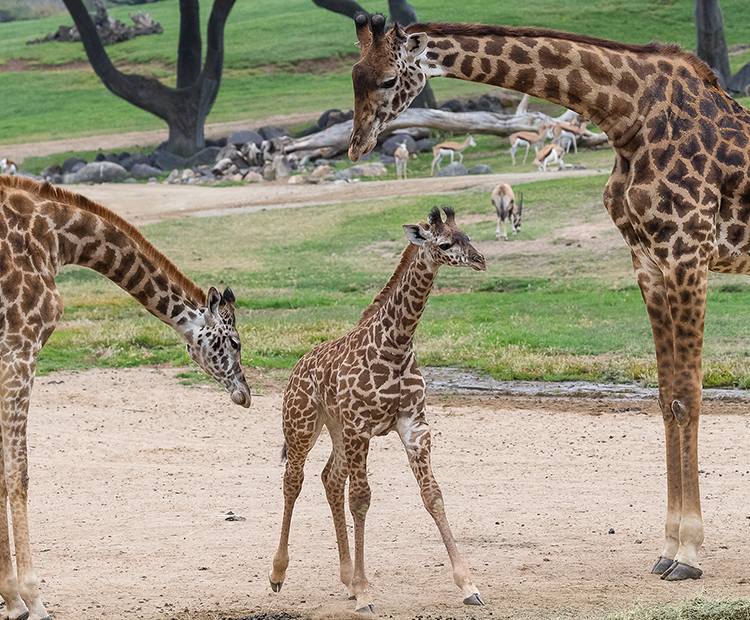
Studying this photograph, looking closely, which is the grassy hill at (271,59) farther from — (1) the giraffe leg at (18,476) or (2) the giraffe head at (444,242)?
(1) the giraffe leg at (18,476)

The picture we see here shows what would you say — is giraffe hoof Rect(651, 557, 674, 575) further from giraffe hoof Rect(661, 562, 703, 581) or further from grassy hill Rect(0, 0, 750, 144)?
grassy hill Rect(0, 0, 750, 144)

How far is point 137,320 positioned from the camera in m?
16.8

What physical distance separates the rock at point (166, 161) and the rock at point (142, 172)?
78 centimetres

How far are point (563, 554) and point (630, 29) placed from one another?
53.2 metres

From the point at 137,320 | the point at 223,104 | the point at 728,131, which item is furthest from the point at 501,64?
the point at 223,104

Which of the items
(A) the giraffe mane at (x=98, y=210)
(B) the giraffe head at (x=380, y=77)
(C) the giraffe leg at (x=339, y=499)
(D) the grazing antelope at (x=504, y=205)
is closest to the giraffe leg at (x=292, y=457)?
(C) the giraffe leg at (x=339, y=499)

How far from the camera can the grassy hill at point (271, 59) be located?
171 ft

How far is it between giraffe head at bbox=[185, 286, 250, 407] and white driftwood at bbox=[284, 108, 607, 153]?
3094 cm

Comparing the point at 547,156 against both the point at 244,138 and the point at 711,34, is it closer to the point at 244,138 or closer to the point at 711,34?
the point at 711,34

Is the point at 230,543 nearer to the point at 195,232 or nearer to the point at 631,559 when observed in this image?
the point at 631,559

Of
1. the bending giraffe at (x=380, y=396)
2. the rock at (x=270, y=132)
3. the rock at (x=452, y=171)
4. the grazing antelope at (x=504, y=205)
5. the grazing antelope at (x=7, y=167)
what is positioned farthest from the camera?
the rock at (x=270, y=132)

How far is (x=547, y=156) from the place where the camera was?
31.5m

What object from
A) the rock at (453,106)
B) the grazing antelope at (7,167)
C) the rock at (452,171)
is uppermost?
the rock at (453,106)

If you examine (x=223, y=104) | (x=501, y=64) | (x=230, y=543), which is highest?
(x=501, y=64)
